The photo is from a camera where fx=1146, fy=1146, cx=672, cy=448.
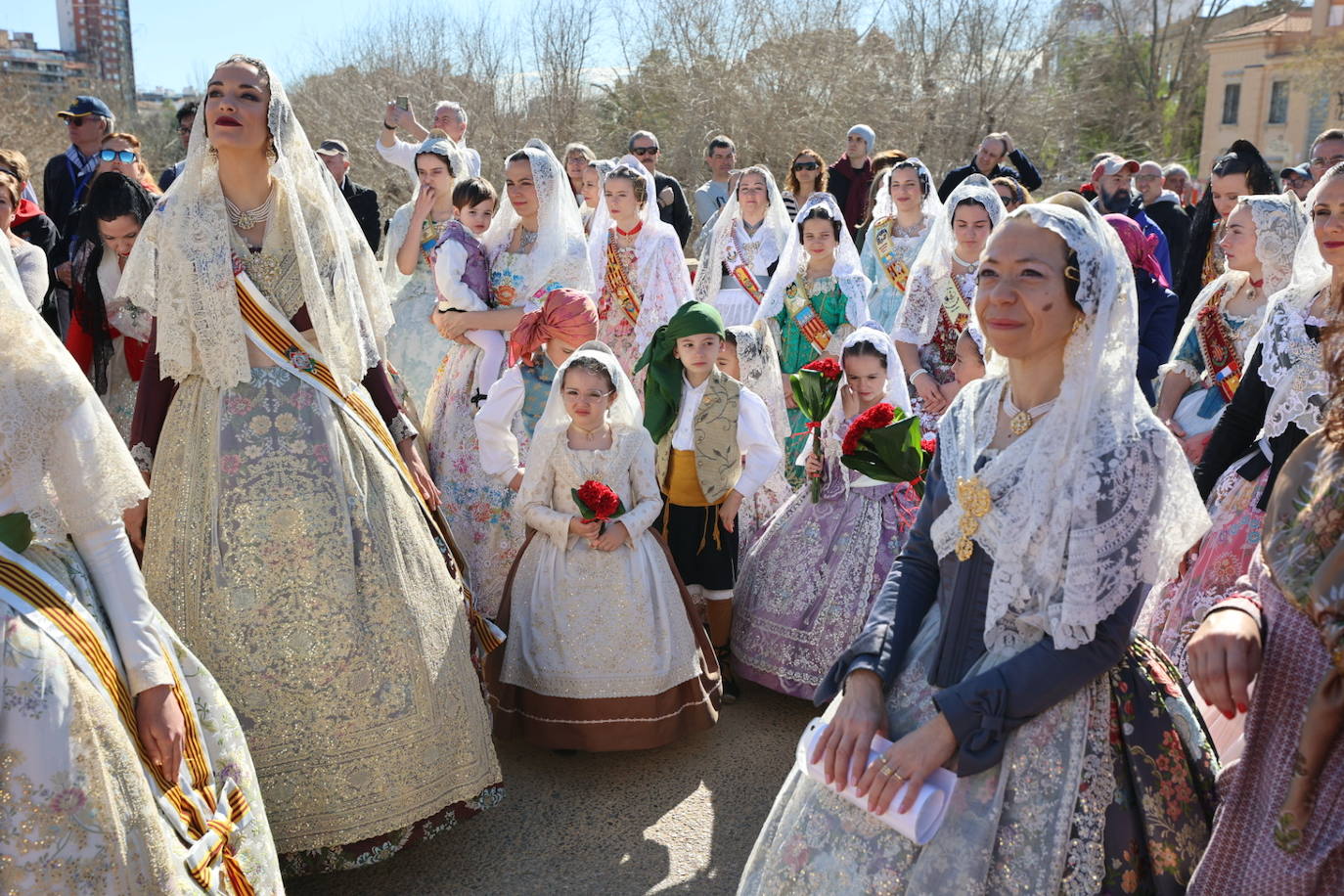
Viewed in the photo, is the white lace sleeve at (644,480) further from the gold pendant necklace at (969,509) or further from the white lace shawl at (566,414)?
the gold pendant necklace at (969,509)

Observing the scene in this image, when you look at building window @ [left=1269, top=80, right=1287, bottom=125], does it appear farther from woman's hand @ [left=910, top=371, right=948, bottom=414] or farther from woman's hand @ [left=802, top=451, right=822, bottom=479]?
woman's hand @ [left=802, top=451, right=822, bottom=479]

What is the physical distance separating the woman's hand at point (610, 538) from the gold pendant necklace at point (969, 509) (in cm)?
184

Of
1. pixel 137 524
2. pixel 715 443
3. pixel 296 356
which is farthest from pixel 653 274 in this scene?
pixel 137 524

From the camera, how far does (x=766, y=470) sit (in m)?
4.48

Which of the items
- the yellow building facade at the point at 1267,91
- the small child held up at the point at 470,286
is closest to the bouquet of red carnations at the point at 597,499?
the small child held up at the point at 470,286

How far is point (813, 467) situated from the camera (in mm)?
4406

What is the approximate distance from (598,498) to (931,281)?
2616 millimetres

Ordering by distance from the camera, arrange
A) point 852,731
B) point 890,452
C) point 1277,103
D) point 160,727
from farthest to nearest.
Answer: point 1277,103 → point 890,452 → point 160,727 → point 852,731

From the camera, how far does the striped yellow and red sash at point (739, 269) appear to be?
7.12 metres

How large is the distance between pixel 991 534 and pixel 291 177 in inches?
81.2

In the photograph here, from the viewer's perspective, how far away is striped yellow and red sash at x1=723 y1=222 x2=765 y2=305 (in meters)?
7.12

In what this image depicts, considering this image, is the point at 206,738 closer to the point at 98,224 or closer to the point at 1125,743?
the point at 1125,743

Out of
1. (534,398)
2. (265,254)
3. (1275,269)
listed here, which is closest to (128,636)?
(265,254)

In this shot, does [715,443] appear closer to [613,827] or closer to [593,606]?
[593,606]
